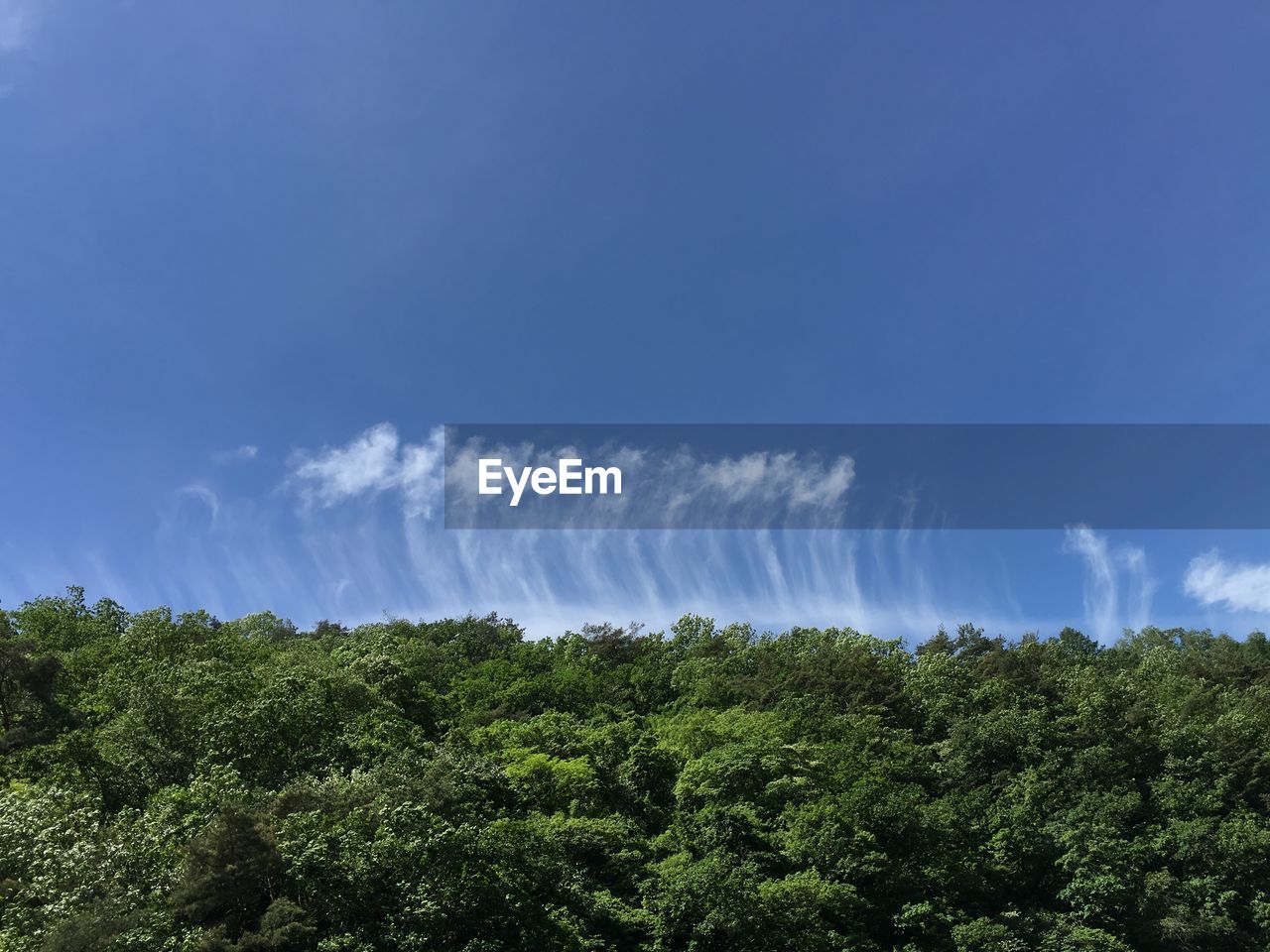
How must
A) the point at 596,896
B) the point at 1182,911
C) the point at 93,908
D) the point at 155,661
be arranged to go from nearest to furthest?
1. the point at 93,908
2. the point at 596,896
3. the point at 1182,911
4. the point at 155,661

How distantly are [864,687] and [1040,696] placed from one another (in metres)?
11.9

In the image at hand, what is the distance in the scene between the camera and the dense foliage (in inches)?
816

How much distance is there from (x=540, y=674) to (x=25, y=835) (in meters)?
40.8

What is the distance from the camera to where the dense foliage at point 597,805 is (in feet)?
68.0

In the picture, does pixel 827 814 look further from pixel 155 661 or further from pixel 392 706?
pixel 155 661

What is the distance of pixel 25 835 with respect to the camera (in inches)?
808

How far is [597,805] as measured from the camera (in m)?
34.3

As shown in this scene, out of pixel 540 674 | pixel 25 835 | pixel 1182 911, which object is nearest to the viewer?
pixel 25 835

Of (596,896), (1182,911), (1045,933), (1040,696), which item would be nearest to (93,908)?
(596,896)

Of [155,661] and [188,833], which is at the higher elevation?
[155,661]

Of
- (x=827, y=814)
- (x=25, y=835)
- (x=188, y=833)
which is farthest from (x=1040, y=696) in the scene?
(x=25, y=835)

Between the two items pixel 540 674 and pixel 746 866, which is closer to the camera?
pixel 746 866

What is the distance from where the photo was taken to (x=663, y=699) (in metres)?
60.8

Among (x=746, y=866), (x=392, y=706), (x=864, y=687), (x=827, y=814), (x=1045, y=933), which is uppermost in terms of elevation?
(x=864, y=687)
